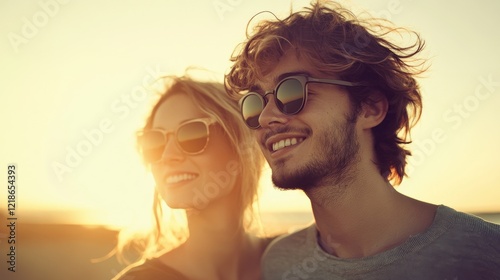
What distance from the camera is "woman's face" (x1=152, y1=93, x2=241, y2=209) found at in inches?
133

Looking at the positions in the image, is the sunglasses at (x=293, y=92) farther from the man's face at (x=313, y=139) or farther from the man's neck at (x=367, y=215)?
the man's neck at (x=367, y=215)

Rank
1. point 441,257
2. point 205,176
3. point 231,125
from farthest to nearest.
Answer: point 231,125
point 205,176
point 441,257

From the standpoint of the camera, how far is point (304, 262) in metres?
2.95

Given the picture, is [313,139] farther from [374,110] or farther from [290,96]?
[374,110]

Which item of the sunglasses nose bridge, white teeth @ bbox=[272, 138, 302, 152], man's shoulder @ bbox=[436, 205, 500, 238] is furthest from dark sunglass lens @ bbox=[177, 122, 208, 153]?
man's shoulder @ bbox=[436, 205, 500, 238]

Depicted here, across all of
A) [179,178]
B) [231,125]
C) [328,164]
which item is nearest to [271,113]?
[328,164]

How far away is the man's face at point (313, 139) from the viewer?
2686 mm

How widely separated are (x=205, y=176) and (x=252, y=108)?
0.73 m

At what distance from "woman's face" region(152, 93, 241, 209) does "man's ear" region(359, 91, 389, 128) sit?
4.06 ft

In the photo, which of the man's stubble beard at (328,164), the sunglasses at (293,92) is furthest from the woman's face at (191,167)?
the man's stubble beard at (328,164)

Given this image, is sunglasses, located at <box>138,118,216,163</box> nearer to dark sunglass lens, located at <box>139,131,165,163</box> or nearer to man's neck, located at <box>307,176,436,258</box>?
dark sunglass lens, located at <box>139,131,165,163</box>

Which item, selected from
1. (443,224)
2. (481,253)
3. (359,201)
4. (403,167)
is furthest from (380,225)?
(403,167)

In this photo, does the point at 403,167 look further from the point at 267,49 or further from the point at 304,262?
the point at 267,49

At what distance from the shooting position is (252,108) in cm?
313
